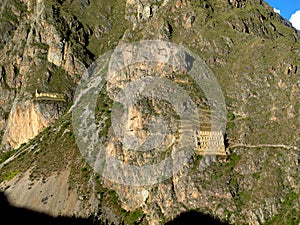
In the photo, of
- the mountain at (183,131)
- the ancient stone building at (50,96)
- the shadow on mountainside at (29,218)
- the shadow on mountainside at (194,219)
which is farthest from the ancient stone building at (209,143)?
the ancient stone building at (50,96)

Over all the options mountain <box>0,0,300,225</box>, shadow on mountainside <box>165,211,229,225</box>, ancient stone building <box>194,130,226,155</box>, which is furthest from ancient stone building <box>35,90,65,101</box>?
shadow on mountainside <box>165,211,229,225</box>

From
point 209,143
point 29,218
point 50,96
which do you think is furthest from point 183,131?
point 50,96

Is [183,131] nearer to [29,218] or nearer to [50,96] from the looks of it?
[29,218]

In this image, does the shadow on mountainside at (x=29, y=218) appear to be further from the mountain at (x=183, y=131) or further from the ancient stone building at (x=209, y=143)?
the ancient stone building at (x=209, y=143)

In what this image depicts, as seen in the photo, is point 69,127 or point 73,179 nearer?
point 73,179

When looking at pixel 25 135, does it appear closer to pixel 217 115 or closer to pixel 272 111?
pixel 217 115

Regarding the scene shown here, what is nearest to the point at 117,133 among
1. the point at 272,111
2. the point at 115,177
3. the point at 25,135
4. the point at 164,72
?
the point at 115,177
